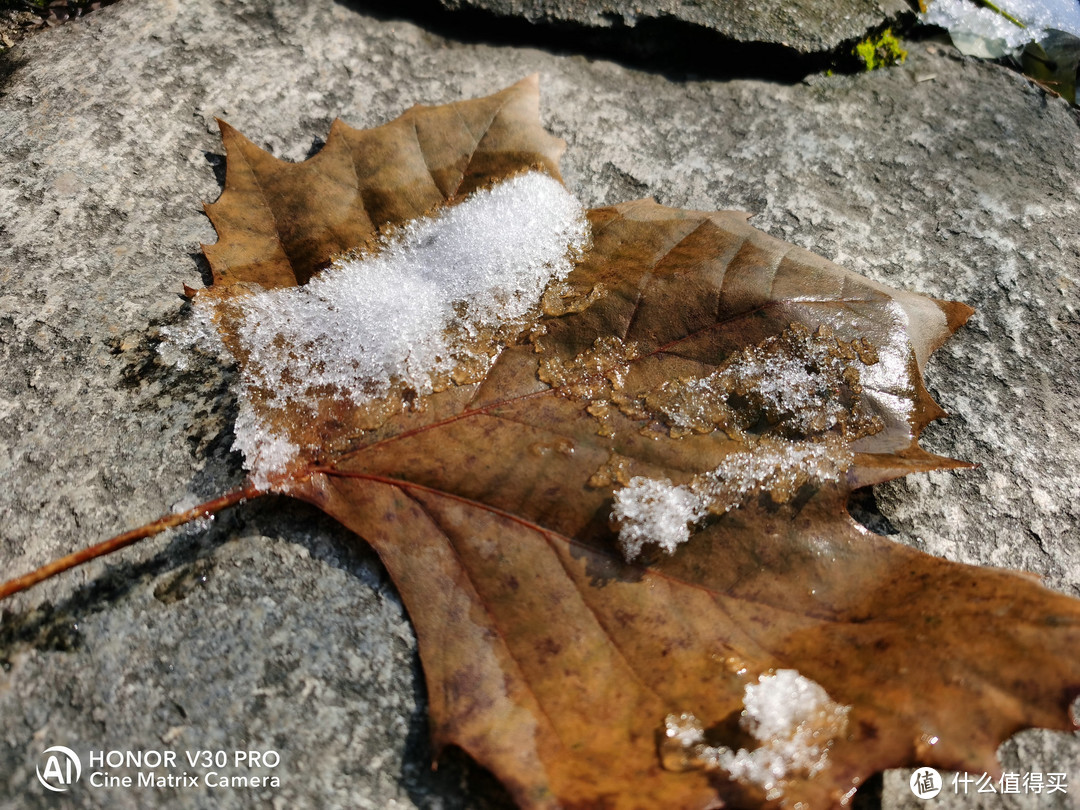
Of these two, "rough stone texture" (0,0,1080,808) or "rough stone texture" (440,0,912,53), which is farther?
"rough stone texture" (440,0,912,53)

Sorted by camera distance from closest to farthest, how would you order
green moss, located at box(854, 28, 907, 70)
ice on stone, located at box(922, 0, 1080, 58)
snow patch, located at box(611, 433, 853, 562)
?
1. snow patch, located at box(611, 433, 853, 562)
2. green moss, located at box(854, 28, 907, 70)
3. ice on stone, located at box(922, 0, 1080, 58)

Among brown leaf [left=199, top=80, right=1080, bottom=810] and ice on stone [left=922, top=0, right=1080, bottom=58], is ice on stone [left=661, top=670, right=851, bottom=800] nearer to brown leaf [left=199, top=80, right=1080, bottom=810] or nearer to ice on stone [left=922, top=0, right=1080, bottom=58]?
brown leaf [left=199, top=80, right=1080, bottom=810]

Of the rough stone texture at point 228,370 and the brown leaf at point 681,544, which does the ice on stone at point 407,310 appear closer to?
the brown leaf at point 681,544

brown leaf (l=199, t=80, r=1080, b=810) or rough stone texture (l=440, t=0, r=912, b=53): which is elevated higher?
rough stone texture (l=440, t=0, r=912, b=53)

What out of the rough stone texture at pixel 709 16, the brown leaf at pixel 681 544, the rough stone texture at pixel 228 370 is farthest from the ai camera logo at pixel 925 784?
the rough stone texture at pixel 709 16

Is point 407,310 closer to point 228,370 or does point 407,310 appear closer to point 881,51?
point 228,370

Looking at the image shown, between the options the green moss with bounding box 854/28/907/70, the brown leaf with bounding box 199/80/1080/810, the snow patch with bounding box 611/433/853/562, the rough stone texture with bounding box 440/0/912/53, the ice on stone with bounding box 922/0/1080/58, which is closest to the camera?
the brown leaf with bounding box 199/80/1080/810

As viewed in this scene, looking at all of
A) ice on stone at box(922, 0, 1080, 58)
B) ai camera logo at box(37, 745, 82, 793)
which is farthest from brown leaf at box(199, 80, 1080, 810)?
ice on stone at box(922, 0, 1080, 58)

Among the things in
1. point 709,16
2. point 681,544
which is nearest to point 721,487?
point 681,544
